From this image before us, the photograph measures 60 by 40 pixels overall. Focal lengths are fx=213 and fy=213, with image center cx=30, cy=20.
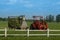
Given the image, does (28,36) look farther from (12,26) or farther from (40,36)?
(12,26)

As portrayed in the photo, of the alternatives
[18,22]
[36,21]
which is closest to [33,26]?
[36,21]

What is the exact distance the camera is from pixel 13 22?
1309 inches

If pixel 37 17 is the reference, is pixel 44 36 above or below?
below

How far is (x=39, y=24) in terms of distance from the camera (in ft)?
99.5

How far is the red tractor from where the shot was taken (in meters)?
29.9

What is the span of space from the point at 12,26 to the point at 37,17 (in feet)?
13.9

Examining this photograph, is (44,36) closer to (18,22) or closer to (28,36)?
(28,36)

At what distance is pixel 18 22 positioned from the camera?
32.4m

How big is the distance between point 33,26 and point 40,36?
562 cm

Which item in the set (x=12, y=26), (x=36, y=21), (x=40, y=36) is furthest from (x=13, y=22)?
(x=40, y=36)

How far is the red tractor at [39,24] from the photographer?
29.9 meters

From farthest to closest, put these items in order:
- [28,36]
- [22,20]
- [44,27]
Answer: [22,20] < [44,27] < [28,36]

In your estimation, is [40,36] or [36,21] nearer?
[40,36]

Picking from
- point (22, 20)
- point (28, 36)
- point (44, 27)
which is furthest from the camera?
point (22, 20)
